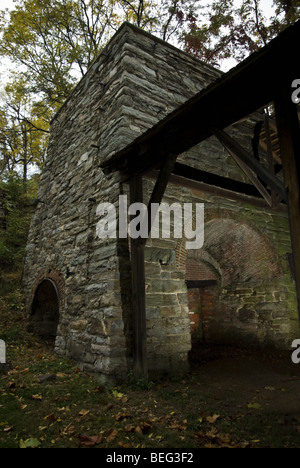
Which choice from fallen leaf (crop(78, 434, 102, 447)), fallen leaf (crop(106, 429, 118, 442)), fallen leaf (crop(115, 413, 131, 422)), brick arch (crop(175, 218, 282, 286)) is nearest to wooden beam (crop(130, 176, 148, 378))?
fallen leaf (crop(115, 413, 131, 422))

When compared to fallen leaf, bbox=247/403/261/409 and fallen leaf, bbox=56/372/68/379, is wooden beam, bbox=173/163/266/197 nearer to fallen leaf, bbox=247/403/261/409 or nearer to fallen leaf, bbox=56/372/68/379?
fallen leaf, bbox=247/403/261/409

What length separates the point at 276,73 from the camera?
8.82 feet

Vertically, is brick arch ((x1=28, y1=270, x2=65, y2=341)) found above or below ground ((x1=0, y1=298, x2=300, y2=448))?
above

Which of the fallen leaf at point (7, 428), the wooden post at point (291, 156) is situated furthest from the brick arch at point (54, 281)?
the wooden post at point (291, 156)

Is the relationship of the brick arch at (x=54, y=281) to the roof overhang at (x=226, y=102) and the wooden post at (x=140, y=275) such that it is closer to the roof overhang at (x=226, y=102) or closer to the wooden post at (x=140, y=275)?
the wooden post at (x=140, y=275)

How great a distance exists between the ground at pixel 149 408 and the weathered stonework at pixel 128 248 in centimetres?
40

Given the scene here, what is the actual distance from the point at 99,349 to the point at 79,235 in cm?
222

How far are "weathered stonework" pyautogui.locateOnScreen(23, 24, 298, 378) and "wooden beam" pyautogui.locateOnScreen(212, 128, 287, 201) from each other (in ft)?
6.32

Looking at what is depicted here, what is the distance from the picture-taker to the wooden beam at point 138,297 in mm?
3988

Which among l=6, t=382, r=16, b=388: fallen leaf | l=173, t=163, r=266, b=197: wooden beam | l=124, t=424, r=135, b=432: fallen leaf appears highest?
l=173, t=163, r=266, b=197: wooden beam

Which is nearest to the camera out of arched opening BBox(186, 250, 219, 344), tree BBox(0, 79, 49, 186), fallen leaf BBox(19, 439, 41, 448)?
fallen leaf BBox(19, 439, 41, 448)

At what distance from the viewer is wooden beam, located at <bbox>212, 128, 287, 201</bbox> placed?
2510 mm

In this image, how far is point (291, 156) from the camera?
243 centimetres
